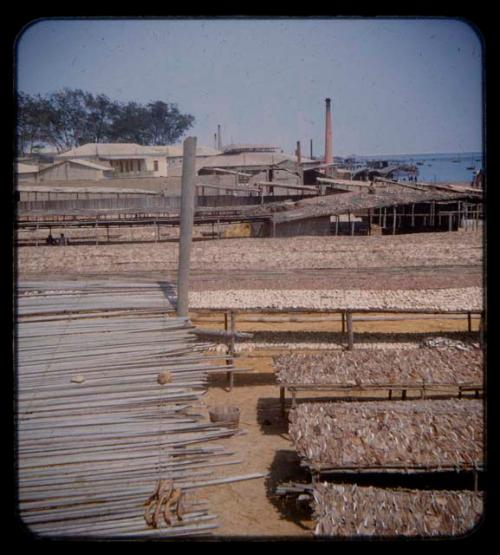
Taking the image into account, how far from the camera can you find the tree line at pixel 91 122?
43250 mm

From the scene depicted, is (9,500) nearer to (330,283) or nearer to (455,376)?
(455,376)

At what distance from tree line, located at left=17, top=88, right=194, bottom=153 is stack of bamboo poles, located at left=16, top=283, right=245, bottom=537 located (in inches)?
1509

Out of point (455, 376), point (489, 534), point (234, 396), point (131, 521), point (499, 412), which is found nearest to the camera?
point (131, 521)

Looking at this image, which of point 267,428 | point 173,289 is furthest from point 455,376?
point 173,289

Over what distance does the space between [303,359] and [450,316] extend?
5.95 meters

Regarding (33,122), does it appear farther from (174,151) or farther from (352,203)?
(352,203)

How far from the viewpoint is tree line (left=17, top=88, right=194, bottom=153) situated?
142 ft

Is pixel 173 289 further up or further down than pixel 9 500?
further up

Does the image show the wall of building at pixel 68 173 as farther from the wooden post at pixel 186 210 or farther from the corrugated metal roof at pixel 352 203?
the wooden post at pixel 186 210

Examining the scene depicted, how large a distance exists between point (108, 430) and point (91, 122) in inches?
1844

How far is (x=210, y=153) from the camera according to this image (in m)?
42.2

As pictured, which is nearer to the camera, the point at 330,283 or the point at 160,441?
the point at 160,441

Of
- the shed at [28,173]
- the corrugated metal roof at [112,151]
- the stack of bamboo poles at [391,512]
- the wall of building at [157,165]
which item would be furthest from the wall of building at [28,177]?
the stack of bamboo poles at [391,512]

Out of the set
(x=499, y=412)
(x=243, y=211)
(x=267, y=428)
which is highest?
(x=243, y=211)
